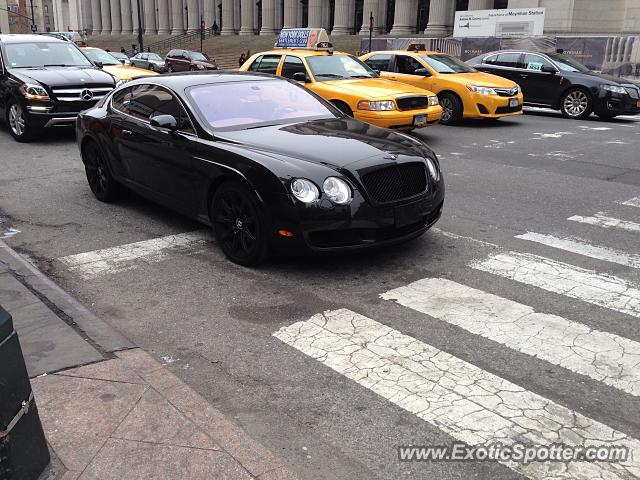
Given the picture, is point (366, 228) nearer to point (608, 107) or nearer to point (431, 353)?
point (431, 353)

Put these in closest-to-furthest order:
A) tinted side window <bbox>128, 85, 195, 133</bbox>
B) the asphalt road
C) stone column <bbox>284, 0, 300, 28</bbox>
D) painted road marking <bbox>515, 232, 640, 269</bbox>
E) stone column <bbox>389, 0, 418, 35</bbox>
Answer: the asphalt road, painted road marking <bbox>515, 232, 640, 269</bbox>, tinted side window <bbox>128, 85, 195, 133</bbox>, stone column <bbox>389, 0, 418, 35</bbox>, stone column <bbox>284, 0, 300, 28</bbox>

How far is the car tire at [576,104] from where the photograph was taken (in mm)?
15927

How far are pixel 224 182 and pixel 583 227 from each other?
3850 millimetres

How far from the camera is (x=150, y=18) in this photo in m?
79.5

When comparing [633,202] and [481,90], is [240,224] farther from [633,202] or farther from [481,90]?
[481,90]

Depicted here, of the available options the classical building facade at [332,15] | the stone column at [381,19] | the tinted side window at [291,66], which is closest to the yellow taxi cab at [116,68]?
the tinted side window at [291,66]

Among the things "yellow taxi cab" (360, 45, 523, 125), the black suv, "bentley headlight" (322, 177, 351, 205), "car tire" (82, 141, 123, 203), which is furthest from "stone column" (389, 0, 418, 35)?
"bentley headlight" (322, 177, 351, 205)

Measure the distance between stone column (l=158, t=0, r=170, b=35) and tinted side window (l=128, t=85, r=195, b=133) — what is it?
7513 centimetres

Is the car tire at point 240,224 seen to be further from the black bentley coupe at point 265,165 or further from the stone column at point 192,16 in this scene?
the stone column at point 192,16

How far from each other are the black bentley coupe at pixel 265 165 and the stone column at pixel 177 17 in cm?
7189

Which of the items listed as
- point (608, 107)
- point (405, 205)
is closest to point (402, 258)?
point (405, 205)

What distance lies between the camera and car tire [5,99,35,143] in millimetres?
11672

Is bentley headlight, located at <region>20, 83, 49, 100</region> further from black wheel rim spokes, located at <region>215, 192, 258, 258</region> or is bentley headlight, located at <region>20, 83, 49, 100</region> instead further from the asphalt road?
black wheel rim spokes, located at <region>215, 192, 258, 258</region>

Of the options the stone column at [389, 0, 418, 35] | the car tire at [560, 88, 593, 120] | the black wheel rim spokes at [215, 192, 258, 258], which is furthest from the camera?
the stone column at [389, 0, 418, 35]
